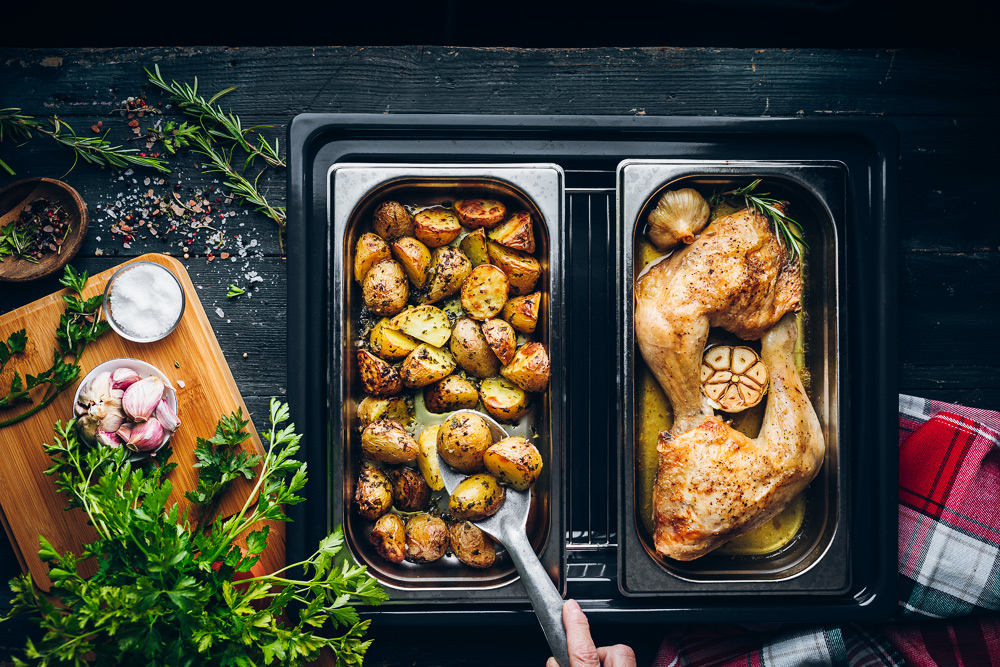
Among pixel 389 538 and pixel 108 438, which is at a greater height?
pixel 108 438

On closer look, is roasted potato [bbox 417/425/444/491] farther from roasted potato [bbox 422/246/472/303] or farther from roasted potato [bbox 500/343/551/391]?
roasted potato [bbox 422/246/472/303]

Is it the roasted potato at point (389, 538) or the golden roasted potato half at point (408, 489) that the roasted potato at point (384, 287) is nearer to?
the golden roasted potato half at point (408, 489)

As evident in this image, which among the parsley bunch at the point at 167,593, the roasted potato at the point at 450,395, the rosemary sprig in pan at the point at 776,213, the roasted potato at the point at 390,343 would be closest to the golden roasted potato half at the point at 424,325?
the roasted potato at the point at 390,343

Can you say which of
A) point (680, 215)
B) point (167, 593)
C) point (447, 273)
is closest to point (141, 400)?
point (167, 593)

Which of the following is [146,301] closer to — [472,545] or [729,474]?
[472,545]

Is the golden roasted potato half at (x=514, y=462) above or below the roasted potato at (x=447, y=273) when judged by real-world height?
below

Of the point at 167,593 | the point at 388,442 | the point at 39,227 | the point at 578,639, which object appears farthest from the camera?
the point at 39,227
